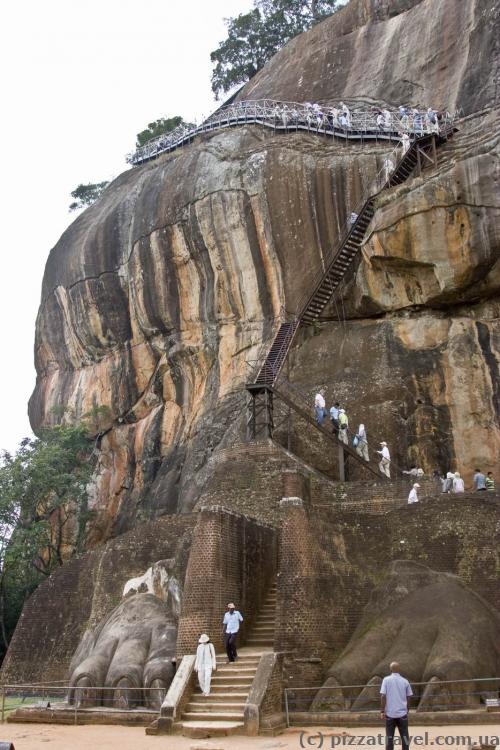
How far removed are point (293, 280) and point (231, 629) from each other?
16.5 metres

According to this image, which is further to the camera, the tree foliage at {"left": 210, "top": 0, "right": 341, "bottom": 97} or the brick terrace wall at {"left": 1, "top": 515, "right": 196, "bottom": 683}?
the tree foliage at {"left": 210, "top": 0, "right": 341, "bottom": 97}

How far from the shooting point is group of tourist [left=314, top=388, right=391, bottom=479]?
22.9m

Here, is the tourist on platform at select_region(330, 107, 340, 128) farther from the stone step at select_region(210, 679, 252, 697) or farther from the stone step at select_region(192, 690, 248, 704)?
the stone step at select_region(192, 690, 248, 704)

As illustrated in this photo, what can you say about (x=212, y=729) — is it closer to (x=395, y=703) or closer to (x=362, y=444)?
(x=395, y=703)

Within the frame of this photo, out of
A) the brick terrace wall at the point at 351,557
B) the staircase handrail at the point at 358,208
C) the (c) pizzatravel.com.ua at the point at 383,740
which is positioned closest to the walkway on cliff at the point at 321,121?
the staircase handrail at the point at 358,208

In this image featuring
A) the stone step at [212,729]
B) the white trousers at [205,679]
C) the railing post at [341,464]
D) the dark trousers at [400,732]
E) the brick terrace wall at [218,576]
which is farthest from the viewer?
the railing post at [341,464]

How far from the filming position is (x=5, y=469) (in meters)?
31.5

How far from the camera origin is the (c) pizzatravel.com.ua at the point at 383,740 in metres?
11.0

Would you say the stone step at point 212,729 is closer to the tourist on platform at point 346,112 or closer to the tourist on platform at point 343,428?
the tourist on platform at point 343,428

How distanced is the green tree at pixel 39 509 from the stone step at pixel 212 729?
1788 cm

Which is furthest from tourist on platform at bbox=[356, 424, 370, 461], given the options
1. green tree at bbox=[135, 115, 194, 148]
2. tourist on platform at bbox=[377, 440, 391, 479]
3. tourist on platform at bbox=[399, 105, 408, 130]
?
green tree at bbox=[135, 115, 194, 148]

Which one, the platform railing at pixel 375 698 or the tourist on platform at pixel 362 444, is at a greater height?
the tourist on platform at pixel 362 444

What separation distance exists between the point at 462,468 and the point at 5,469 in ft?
51.3

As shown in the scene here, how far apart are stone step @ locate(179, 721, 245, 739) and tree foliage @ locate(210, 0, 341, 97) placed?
4179 cm
